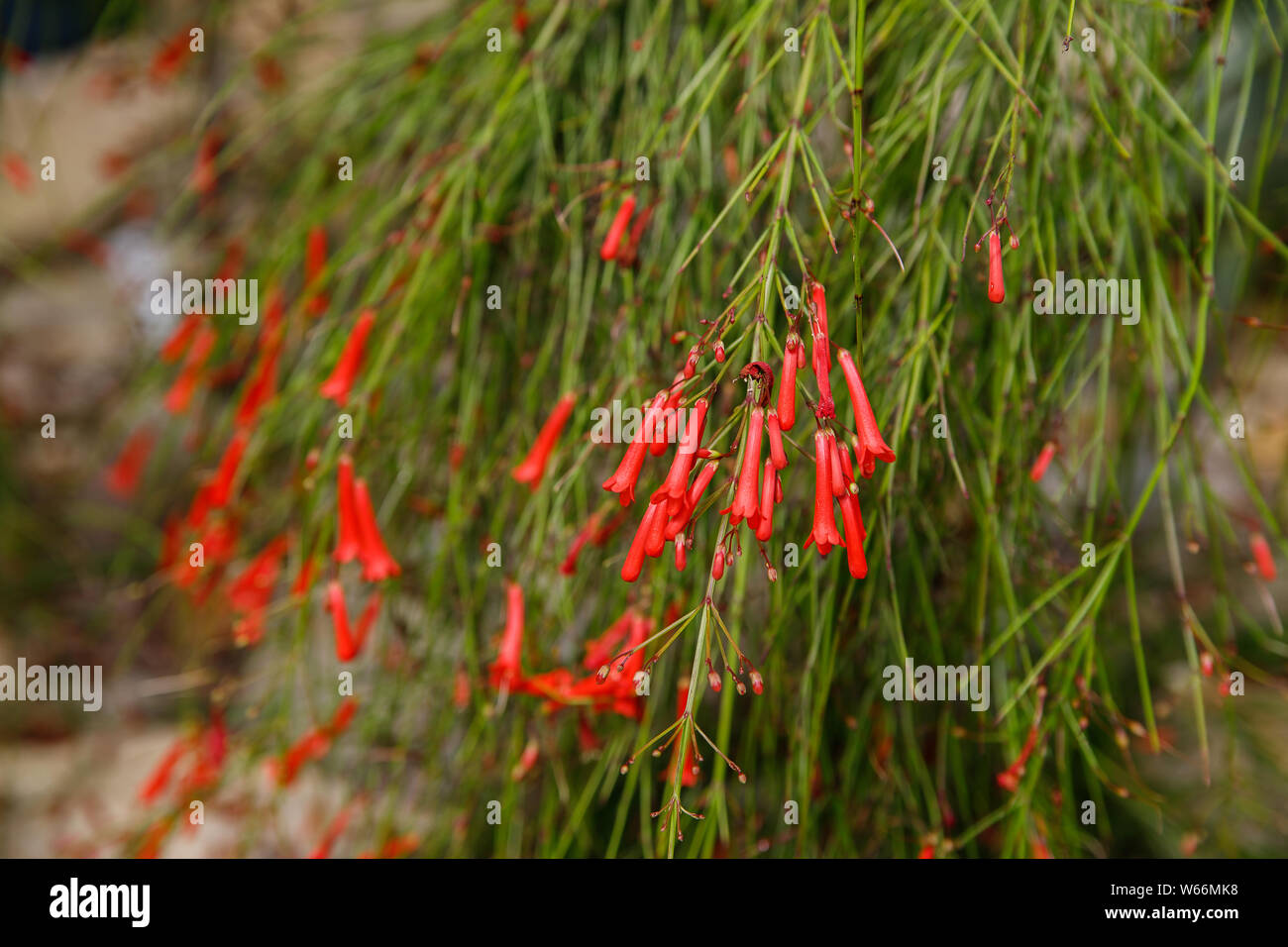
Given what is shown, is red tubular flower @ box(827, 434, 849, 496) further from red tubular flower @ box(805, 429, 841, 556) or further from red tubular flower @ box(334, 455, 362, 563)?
red tubular flower @ box(334, 455, 362, 563)

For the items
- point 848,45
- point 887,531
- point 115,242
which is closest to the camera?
point 887,531

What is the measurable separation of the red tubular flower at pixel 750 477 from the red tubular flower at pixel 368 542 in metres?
0.47

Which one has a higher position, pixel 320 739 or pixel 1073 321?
pixel 1073 321

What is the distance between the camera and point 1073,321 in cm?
90

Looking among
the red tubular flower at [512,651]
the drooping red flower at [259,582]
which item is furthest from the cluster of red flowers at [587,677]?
the drooping red flower at [259,582]

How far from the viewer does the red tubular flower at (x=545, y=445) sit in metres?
0.90

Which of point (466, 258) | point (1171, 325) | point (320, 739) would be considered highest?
point (466, 258)

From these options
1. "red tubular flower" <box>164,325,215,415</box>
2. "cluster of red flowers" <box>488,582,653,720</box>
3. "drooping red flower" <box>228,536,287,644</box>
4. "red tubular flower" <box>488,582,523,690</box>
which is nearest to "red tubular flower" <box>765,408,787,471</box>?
"cluster of red flowers" <box>488,582,653,720</box>

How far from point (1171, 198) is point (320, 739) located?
1064 millimetres

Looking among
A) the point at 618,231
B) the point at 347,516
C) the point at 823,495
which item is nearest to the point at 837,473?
the point at 823,495

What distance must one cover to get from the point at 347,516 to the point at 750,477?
492mm

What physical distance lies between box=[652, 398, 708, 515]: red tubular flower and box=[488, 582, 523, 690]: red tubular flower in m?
0.35
